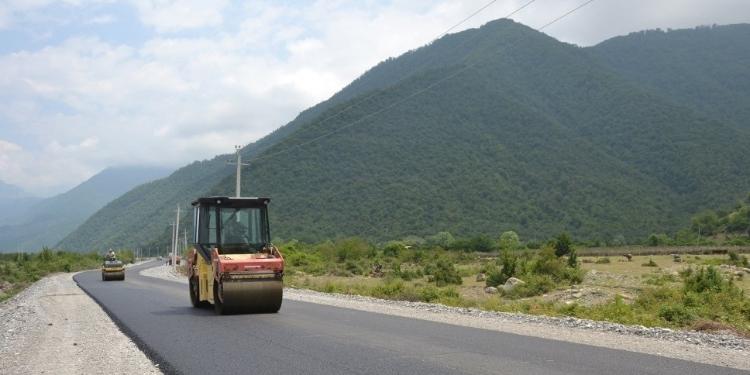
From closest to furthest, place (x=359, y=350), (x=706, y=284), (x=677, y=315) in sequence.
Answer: (x=359, y=350) → (x=677, y=315) → (x=706, y=284)

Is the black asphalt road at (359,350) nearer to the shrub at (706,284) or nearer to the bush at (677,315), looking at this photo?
the bush at (677,315)

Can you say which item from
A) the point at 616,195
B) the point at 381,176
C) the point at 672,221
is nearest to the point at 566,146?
the point at 616,195

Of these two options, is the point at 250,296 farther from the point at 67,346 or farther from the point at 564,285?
the point at 564,285

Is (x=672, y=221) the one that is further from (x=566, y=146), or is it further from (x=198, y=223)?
(x=198, y=223)

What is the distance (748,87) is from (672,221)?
329ft

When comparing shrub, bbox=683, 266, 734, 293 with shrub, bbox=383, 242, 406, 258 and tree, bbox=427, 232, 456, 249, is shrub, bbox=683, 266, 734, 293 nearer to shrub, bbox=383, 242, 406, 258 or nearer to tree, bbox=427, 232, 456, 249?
shrub, bbox=383, 242, 406, 258

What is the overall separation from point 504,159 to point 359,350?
122m

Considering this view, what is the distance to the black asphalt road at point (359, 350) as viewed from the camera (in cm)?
900

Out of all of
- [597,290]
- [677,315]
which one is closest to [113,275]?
[597,290]

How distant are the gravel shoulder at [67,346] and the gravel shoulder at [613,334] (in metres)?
7.28

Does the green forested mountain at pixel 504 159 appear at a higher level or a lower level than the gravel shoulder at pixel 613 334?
higher

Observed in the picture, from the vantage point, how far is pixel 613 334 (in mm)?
13336

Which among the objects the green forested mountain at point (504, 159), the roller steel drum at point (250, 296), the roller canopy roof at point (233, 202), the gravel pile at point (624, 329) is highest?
the green forested mountain at point (504, 159)

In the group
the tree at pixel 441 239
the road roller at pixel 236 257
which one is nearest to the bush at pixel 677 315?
the road roller at pixel 236 257
